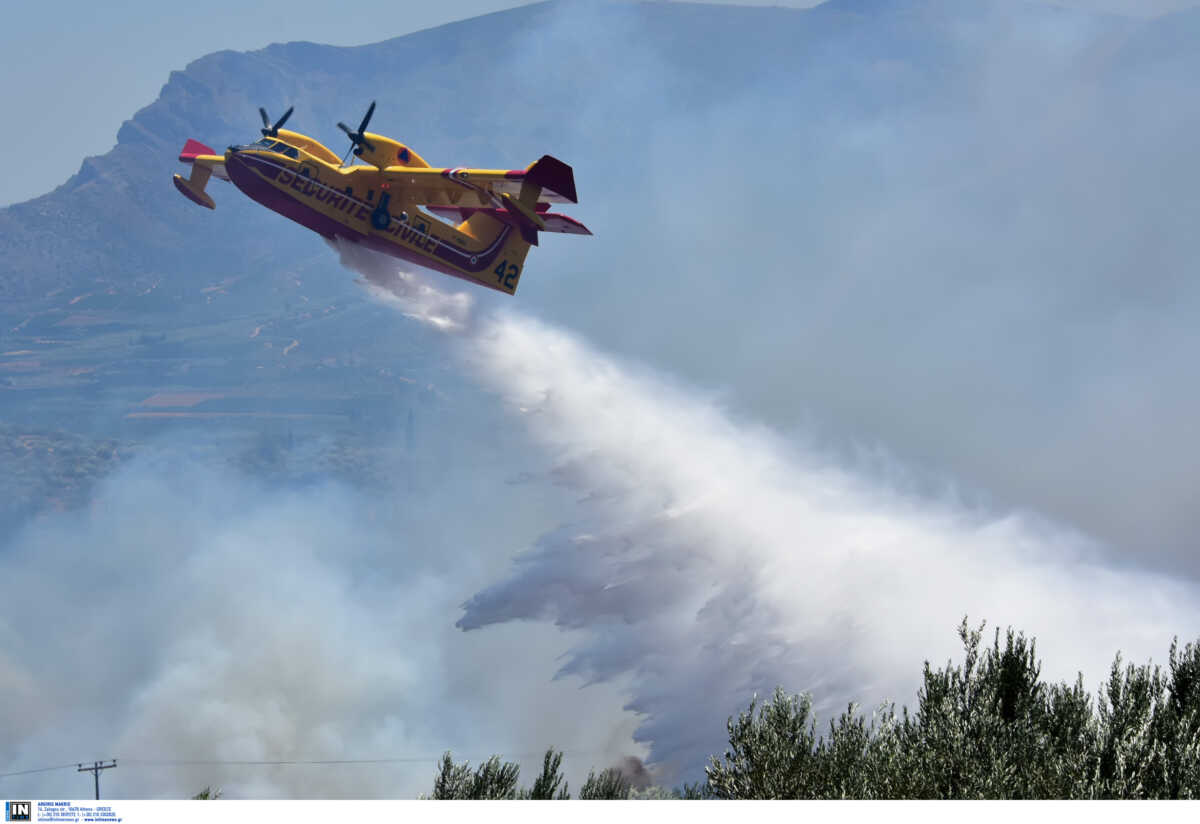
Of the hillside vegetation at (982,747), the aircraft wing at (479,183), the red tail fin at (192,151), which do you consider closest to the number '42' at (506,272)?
the aircraft wing at (479,183)

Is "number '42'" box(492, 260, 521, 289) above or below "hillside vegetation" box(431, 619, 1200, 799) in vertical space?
above

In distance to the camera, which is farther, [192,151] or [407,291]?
[407,291]

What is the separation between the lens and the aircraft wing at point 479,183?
29766 millimetres

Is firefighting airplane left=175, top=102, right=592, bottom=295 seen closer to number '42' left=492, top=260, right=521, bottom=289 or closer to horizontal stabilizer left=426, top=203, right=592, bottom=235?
horizontal stabilizer left=426, top=203, right=592, bottom=235

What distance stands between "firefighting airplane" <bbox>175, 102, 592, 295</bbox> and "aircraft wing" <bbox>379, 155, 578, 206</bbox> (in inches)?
1.0

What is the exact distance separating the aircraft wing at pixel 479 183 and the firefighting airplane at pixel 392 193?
0.03 meters

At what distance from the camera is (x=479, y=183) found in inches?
1189

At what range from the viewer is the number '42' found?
1330 inches

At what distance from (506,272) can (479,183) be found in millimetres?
4149

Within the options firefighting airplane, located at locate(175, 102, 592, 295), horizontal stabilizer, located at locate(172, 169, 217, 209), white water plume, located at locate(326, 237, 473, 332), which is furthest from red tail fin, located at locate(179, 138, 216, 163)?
white water plume, located at locate(326, 237, 473, 332)

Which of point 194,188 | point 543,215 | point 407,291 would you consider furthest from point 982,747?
point 194,188

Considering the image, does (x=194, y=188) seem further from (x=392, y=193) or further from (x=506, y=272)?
(x=506, y=272)

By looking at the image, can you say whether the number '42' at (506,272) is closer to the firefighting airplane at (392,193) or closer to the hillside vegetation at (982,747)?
the firefighting airplane at (392,193)
